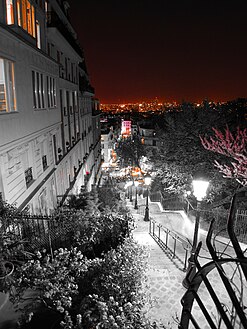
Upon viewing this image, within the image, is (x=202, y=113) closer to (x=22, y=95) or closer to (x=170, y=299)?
(x=22, y=95)

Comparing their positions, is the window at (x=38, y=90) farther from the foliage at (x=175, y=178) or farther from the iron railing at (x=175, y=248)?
the foliage at (x=175, y=178)

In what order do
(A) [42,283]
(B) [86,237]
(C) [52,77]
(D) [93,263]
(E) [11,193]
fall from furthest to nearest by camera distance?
1. (C) [52,77]
2. (E) [11,193]
3. (B) [86,237]
4. (D) [93,263]
5. (A) [42,283]

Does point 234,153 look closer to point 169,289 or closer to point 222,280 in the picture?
point 169,289

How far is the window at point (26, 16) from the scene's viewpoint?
1092 centimetres

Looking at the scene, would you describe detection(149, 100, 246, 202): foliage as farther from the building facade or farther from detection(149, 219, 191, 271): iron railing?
detection(149, 219, 191, 271): iron railing

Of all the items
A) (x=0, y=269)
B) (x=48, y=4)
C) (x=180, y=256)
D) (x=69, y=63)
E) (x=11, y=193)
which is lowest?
(x=180, y=256)

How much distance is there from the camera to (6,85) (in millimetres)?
9883

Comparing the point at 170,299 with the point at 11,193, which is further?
the point at 11,193

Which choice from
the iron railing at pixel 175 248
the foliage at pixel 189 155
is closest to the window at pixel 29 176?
the iron railing at pixel 175 248

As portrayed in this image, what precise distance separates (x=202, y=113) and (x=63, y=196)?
13784mm

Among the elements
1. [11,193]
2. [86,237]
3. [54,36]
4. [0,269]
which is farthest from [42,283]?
[54,36]

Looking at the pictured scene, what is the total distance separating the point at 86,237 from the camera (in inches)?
345

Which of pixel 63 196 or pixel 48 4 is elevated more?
pixel 48 4

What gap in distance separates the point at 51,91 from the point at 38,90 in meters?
2.37
